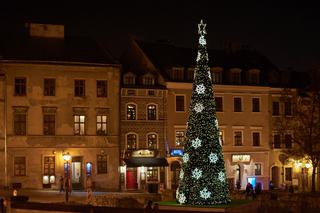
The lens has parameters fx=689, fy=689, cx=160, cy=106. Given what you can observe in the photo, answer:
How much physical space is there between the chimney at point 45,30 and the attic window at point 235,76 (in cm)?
1541

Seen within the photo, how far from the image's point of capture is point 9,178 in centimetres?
5191

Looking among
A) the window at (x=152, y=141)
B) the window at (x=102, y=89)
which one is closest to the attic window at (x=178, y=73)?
the window at (x=152, y=141)

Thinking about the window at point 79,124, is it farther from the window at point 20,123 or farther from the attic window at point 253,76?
the attic window at point 253,76

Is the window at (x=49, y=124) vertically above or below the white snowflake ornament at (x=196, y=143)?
above

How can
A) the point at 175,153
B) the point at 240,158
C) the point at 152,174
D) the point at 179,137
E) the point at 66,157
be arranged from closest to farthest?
the point at 66,157 < the point at 152,174 < the point at 175,153 < the point at 179,137 < the point at 240,158

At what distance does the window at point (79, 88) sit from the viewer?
5441 cm

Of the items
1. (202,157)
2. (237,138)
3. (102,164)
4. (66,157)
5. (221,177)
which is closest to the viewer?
(202,157)

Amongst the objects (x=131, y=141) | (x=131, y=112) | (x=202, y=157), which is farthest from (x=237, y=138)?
(x=202, y=157)

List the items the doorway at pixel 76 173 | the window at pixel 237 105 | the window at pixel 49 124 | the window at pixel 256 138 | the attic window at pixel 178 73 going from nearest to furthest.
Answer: the window at pixel 49 124 < the doorway at pixel 76 173 < the attic window at pixel 178 73 < the window at pixel 237 105 < the window at pixel 256 138

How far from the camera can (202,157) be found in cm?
3522

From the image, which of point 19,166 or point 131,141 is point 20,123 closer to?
point 19,166

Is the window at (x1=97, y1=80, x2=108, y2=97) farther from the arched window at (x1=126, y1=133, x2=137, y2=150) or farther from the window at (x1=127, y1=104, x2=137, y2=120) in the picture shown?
the arched window at (x1=126, y1=133, x2=137, y2=150)

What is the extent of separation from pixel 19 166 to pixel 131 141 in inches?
369

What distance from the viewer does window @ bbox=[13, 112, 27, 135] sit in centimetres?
5275
